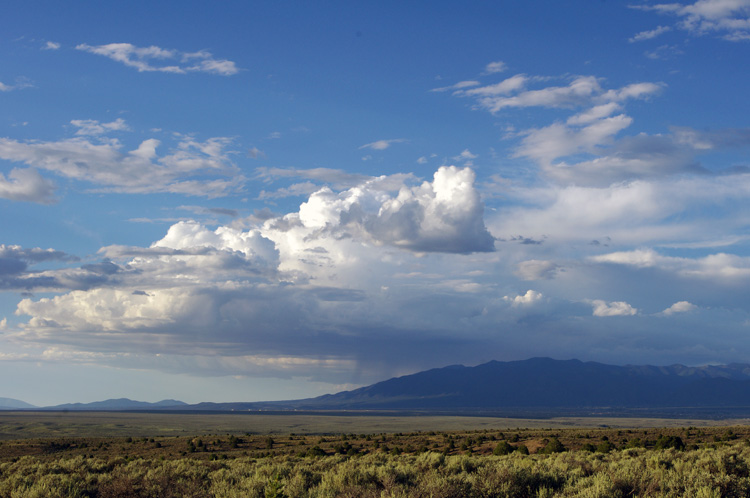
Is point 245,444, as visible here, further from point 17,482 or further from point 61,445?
point 17,482

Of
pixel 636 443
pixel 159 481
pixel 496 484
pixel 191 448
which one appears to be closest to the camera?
pixel 496 484

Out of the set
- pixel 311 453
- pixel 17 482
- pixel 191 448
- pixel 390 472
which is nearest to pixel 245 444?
pixel 191 448

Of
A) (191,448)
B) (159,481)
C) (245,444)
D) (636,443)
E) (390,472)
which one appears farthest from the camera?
(245,444)

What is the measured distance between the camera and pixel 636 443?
1863 inches

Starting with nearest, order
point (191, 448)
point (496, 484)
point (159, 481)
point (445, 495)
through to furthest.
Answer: point (445, 495)
point (496, 484)
point (159, 481)
point (191, 448)

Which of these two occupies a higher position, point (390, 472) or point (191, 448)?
point (390, 472)

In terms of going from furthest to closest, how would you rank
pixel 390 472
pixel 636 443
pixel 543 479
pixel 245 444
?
pixel 245 444 → pixel 636 443 → pixel 390 472 → pixel 543 479

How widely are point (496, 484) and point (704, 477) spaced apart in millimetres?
6421

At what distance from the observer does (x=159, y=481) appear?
65.5 feet

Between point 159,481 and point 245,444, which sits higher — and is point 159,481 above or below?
above

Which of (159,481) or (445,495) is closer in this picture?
(445,495)

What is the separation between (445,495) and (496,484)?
188cm

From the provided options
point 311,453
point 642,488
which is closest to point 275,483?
point 642,488

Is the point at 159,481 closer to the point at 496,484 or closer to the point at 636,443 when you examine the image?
the point at 496,484
